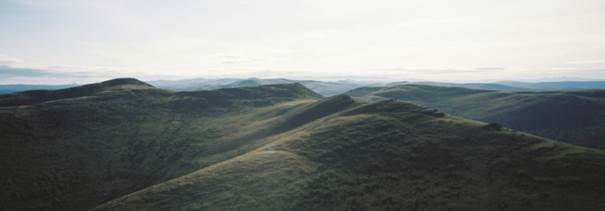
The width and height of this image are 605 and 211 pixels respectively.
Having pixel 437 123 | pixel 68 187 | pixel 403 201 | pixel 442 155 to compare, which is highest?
pixel 437 123

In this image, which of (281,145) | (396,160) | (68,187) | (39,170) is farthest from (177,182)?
(39,170)

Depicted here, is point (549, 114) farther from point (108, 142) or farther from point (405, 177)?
point (108, 142)

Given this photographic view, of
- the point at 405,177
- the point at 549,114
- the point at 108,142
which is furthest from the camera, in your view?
the point at 549,114

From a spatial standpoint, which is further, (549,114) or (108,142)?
(549,114)

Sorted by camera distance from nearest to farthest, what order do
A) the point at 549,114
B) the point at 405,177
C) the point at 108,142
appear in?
the point at 405,177, the point at 108,142, the point at 549,114

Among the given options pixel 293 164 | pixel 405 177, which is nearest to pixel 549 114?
pixel 405 177

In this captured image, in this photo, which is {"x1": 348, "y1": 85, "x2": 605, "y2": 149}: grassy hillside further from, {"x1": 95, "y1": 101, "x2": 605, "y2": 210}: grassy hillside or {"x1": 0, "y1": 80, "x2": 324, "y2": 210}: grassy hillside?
{"x1": 0, "y1": 80, "x2": 324, "y2": 210}: grassy hillside

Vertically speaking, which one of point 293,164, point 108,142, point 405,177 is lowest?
A: point 108,142

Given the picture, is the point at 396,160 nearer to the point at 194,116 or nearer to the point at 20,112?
the point at 194,116
